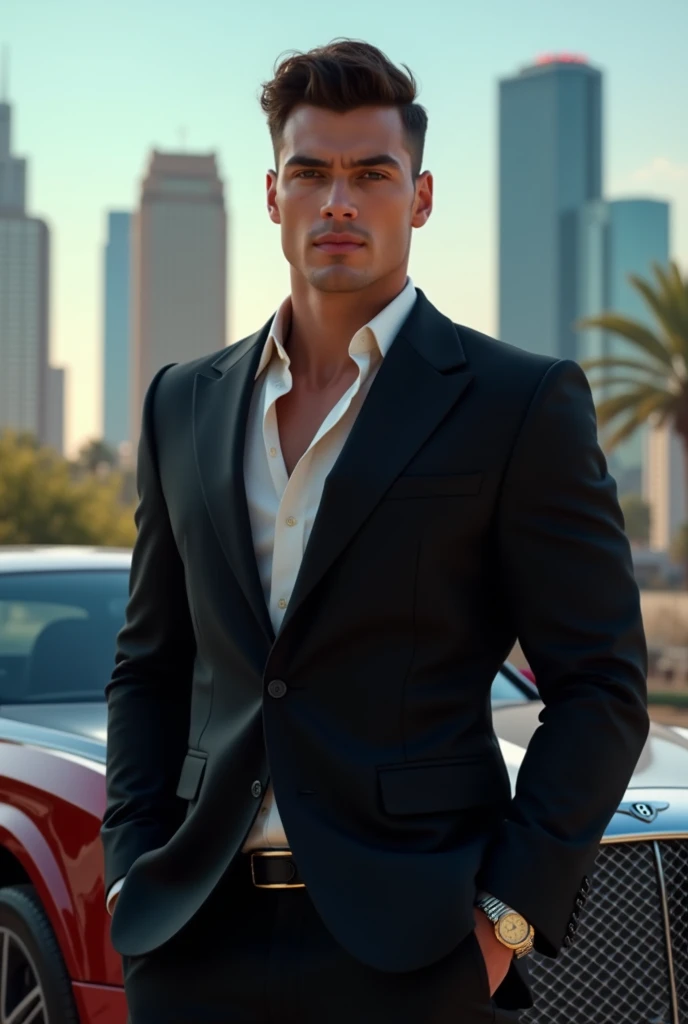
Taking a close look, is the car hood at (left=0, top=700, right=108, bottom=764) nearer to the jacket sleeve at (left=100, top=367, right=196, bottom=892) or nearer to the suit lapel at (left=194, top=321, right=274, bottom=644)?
the jacket sleeve at (left=100, top=367, right=196, bottom=892)

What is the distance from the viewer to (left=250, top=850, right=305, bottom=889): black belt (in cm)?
223

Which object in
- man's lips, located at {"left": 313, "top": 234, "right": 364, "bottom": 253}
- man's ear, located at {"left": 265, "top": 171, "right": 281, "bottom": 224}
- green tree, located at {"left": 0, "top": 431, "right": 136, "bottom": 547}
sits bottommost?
green tree, located at {"left": 0, "top": 431, "right": 136, "bottom": 547}

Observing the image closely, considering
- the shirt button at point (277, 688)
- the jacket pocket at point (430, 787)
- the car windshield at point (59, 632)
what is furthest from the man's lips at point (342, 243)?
the car windshield at point (59, 632)

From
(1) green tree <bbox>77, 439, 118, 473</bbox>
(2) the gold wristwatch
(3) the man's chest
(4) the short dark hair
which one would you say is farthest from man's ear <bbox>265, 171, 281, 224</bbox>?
(1) green tree <bbox>77, 439, 118, 473</bbox>

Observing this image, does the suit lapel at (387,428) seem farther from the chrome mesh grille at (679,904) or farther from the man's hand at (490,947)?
the chrome mesh grille at (679,904)

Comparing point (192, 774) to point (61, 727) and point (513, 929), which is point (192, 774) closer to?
point (513, 929)

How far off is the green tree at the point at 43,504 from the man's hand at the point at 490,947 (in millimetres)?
43791

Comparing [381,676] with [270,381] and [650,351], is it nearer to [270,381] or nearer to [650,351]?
[270,381]

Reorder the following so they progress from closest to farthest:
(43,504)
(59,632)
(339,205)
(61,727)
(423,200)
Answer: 1. (339,205)
2. (423,200)
3. (61,727)
4. (59,632)
5. (43,504)

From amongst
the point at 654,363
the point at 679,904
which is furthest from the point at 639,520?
the point at 679,904

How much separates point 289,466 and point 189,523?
18 cm

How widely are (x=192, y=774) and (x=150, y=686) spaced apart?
216 millimetres

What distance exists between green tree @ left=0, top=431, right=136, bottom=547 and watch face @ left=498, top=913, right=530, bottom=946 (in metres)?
43.8

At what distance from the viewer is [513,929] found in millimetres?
2137
